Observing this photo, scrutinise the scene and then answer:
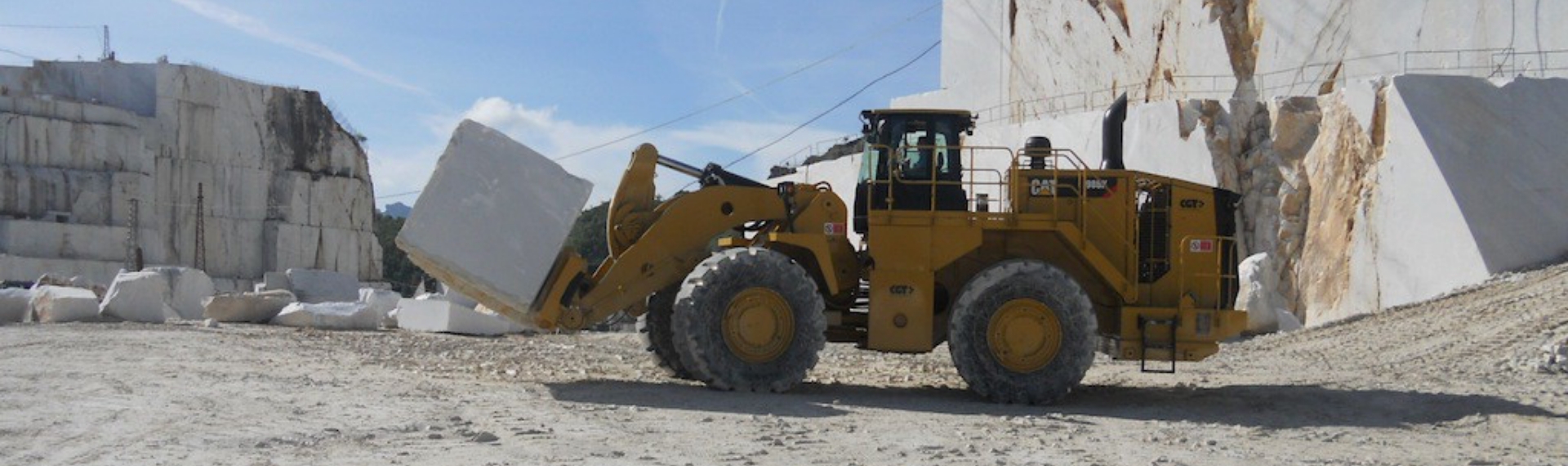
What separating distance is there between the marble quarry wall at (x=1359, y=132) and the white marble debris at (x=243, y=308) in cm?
1334

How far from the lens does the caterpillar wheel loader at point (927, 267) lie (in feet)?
35.0

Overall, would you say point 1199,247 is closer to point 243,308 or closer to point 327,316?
point 327,316

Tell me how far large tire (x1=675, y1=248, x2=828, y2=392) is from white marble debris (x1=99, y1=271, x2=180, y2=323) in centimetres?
1380

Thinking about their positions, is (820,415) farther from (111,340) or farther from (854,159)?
(854,159)

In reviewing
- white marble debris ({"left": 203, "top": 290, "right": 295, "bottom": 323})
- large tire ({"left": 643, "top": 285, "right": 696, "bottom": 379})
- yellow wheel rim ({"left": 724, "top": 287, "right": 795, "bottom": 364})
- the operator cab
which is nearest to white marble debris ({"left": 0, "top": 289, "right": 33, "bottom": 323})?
white marble debris ({"left": 203, "top": 290, "right": 295, "bottom": 323})

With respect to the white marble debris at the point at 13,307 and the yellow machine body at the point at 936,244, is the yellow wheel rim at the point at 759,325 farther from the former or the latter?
the white marble debris at the point at 13,307

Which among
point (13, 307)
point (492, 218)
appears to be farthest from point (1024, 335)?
point (13, 307)

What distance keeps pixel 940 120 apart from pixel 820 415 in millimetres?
3179

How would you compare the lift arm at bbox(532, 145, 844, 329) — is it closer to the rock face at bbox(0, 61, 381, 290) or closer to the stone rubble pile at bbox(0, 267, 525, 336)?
the stone rubble pile at bbox(0, 267, 525, 336)

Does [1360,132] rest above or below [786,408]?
above

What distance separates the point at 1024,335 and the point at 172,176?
38.7 metres

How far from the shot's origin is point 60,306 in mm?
20453

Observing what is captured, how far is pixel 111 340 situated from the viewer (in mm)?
15844

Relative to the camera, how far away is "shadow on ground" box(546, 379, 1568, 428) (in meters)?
9.96
